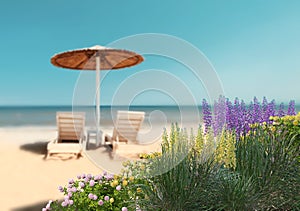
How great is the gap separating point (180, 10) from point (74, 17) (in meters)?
13.6

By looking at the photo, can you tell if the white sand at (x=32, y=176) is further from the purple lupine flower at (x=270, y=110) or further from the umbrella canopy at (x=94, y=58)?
the purple lupine flower at (x=270, y=110)

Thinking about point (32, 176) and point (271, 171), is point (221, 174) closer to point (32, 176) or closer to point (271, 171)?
point (271, 171)

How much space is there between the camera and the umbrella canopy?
7227 millimetres

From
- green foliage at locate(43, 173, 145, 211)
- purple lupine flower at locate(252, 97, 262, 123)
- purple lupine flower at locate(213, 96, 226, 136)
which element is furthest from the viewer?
purple lupine flower at locate(252, 97, 262, 123)

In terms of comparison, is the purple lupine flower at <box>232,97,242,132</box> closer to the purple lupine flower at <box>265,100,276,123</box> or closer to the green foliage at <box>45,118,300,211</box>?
the purple lupine flower at <box>265,100,276,123</box>

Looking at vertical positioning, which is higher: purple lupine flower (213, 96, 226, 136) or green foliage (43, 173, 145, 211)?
purple lupine flower (213, 96, 226, 136)

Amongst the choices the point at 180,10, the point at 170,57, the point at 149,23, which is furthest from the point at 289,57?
the point at 170,57

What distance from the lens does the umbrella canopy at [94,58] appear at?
7.23 m

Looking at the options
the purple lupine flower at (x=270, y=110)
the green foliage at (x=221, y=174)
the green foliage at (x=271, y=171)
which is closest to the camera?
the green foliage at (x=221, y=174)

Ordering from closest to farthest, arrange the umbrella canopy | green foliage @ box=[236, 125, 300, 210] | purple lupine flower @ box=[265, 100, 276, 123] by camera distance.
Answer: green foliage @ box=[236, 125, 300, 210]
purple lupine flower @ box=[265, 100, 276, 123]
the umbrella canopy

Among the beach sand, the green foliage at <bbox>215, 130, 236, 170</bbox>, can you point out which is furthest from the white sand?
the green foliage at <bbox>215, 130, 236, 170</bbox>

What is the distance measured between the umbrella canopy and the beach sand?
84.7 inches

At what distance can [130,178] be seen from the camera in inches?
101

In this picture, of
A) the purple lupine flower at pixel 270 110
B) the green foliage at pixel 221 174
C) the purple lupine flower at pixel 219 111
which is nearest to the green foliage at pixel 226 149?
the green foliage at pixel 221 174
